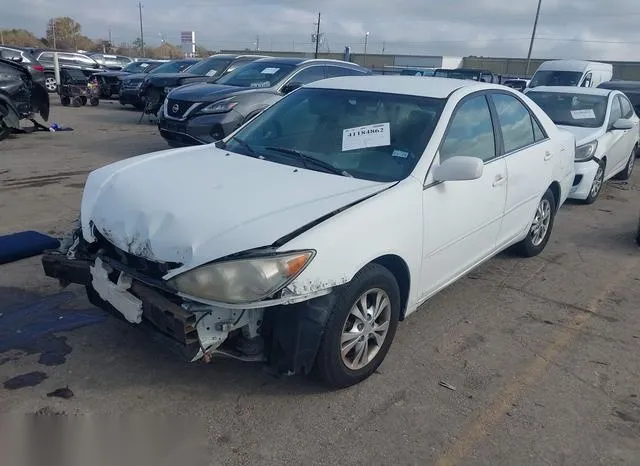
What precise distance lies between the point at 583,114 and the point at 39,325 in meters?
7.81

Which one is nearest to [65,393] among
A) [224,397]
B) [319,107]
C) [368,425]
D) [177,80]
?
[224,397]

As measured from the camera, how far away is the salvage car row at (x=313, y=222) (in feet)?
8.66

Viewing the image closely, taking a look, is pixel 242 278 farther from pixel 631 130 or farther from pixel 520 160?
pixel 631 130

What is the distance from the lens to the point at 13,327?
364 cm

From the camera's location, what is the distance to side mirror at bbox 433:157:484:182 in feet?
10.8

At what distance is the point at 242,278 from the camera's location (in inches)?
101

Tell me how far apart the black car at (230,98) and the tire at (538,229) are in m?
4.11

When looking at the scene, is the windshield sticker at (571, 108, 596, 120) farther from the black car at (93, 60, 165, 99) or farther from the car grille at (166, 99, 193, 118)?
the black car at (93, 60, 165, 99)

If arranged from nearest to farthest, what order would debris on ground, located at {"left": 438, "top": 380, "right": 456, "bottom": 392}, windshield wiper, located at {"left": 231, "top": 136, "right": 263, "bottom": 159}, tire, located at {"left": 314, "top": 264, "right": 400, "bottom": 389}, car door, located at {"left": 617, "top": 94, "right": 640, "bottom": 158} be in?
tire, located at {"left": 314, "top": 264, "right": 400, "bottom": 389} → debris on ground, located at {"left": 438, "top": 380, "right": 456, "bottom": 392} → windshield wiper, located at {"left": 231, "top": 136, "right": 263, "bottom": 159} → car door, located at {"left": 617, "top": 94, "right": 640, "bottom": 158}

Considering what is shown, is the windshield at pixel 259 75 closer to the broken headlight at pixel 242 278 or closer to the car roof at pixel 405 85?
the car roof at pixel 405 85

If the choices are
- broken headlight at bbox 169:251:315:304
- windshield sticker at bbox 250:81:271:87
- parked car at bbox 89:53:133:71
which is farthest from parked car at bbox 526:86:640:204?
parked car at bbox 89:53:133:71

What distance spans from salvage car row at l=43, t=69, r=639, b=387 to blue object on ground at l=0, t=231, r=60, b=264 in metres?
1.69

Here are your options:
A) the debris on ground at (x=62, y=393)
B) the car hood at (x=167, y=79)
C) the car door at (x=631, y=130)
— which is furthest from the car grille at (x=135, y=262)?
the car hood at (x=167, y=79)

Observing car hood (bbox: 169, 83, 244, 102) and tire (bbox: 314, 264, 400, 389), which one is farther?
car hood (bbox: 169, 83, 244, 102)
